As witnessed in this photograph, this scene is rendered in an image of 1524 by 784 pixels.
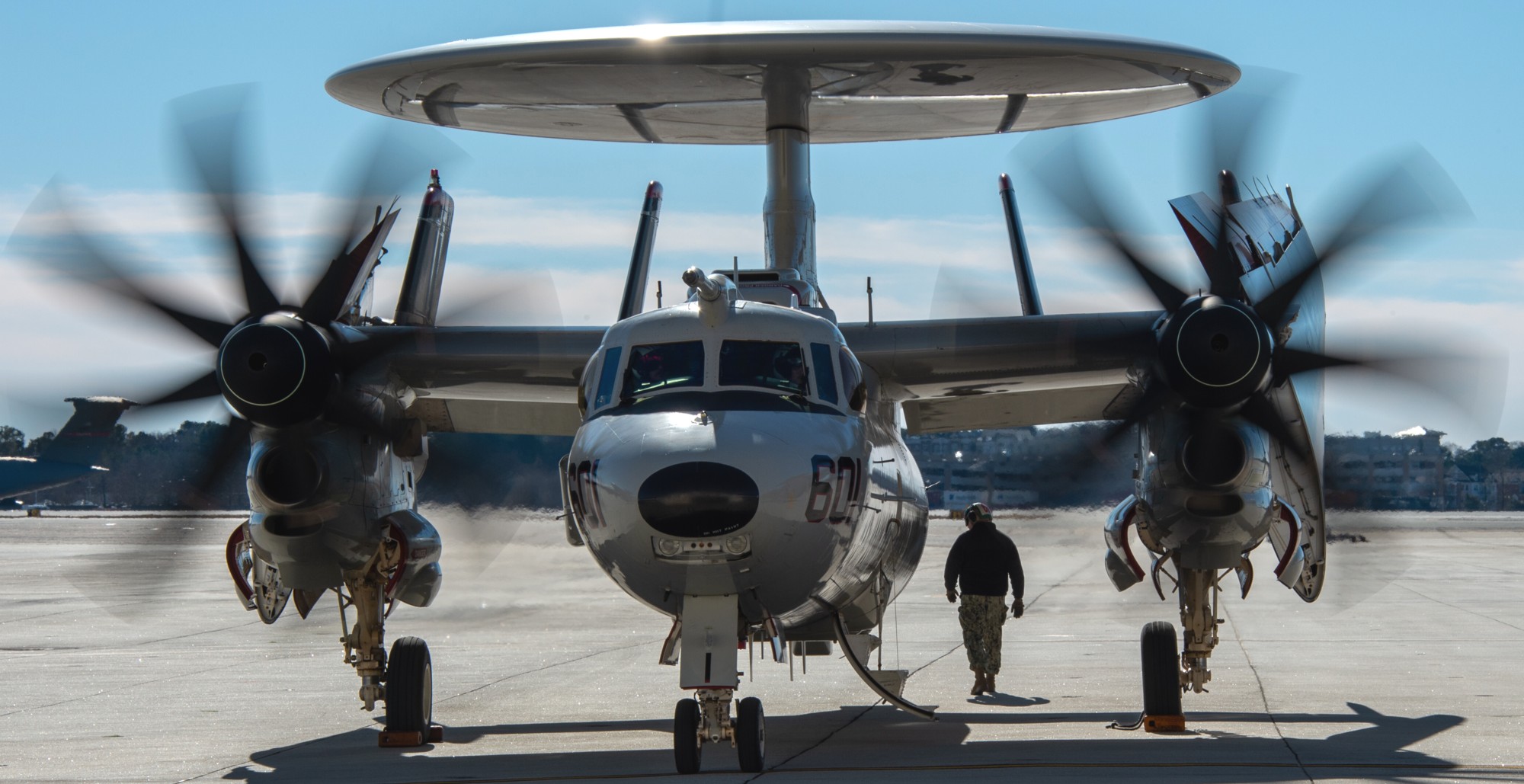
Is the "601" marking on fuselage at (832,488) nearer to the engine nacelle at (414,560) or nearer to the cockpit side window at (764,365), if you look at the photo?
the cockpit side window at (764,365)

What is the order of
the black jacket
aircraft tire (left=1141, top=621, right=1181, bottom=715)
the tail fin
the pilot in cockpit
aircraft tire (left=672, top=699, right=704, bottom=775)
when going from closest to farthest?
1. aircraft tire (left=672, top=699, right=704, bottom=775)
2. the pilot in cockpit
3. the tail fin
4. aircraft tire (left=1141, top=621, right=1181, bottom=715)
5. the black jacket

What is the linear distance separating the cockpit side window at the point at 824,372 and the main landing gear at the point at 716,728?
234cm

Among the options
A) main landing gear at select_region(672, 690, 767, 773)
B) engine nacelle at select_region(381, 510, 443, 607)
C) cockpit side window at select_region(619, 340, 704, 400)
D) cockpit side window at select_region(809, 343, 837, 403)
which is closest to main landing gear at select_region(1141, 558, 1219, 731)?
cockpit side window at select_region(809, 343, 837, 403)

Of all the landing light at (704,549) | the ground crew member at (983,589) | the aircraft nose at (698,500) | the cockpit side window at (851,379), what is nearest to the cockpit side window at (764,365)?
the cockpit side window at (851,379)

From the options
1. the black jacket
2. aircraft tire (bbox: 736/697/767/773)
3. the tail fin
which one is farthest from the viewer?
the black jacket

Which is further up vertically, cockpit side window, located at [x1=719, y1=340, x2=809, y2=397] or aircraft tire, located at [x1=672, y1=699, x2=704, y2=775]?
cockpit side window, located at [x1=719, y1=340, x2=809, y2=397]

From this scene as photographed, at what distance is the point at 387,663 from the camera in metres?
14.6

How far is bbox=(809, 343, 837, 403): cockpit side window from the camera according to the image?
477 inches

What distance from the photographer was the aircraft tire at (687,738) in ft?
35.9

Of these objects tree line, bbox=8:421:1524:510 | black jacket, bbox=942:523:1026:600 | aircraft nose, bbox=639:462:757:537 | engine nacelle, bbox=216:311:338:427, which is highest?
engine nacelle, bbox=216:311:338:427

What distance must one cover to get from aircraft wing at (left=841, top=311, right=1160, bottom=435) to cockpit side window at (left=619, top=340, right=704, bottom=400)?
2.89 meters

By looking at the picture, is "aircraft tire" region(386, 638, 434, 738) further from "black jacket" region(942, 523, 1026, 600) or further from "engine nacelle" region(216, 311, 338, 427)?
"black jacket" region(942, 523, 1026, 600)

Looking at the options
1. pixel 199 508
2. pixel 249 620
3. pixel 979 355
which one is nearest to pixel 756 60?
pixel 979 355

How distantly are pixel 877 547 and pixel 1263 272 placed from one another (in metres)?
4.06
